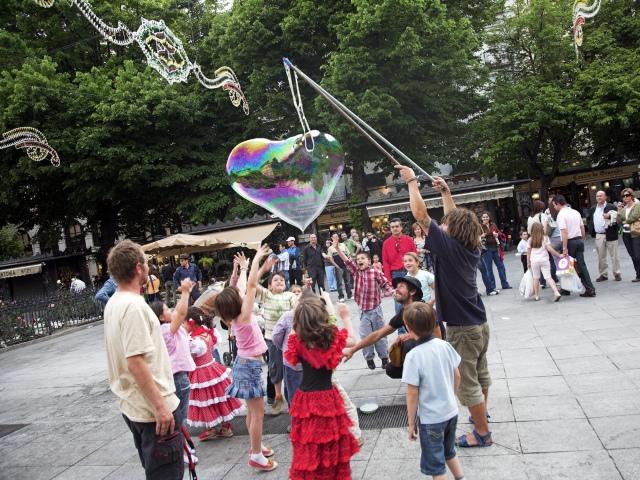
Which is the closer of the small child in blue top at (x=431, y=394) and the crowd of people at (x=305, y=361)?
the crowd of people at (x=305, y=361)

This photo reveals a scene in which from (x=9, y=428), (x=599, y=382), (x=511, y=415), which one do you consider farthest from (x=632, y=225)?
(x=9, y=428)

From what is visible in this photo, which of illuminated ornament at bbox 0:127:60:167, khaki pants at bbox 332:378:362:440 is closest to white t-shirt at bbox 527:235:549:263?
khaki pants at bbox 332:378:362:440

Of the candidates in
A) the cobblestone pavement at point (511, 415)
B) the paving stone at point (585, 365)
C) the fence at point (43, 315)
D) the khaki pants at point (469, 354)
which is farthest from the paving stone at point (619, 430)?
the fence at point (43, 315)

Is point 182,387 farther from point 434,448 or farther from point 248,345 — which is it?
point 434,448

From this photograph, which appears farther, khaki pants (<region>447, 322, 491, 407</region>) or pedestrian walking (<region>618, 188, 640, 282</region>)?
pedestrian walking (<region>618, 188, 640, 282</region>)

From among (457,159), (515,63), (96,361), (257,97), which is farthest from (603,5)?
(96,361)

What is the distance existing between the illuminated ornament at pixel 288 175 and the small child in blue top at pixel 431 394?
157 inches

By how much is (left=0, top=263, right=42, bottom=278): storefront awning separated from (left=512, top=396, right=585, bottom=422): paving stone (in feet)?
110

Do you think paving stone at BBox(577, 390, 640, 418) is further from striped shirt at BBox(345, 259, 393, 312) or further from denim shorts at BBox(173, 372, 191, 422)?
denim shorts at BBox(173, 372, 191, 422)

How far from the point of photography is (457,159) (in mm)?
25719

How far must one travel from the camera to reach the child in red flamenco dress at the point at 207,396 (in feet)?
18.5

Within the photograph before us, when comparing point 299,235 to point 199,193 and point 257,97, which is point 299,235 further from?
point 257,97

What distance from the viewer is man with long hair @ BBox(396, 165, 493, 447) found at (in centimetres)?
432

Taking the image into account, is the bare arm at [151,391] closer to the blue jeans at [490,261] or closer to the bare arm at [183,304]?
the bare arm at [183,304]
